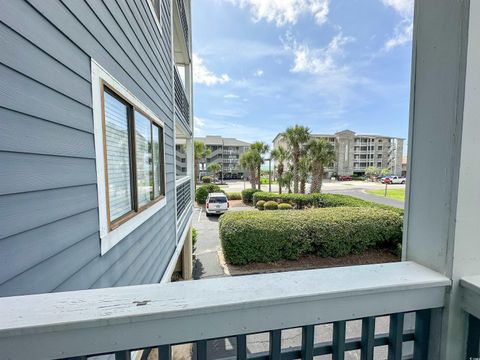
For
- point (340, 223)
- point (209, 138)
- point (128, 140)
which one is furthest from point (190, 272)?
point (209, 138)

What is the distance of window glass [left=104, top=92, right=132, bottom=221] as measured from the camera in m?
2.10

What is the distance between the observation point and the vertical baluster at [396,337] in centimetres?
80

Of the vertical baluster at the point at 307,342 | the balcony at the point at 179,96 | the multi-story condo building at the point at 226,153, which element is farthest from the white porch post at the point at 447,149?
the multi-story condo building at the point at 226,153

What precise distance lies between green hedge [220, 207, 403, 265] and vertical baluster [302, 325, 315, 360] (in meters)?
6.78

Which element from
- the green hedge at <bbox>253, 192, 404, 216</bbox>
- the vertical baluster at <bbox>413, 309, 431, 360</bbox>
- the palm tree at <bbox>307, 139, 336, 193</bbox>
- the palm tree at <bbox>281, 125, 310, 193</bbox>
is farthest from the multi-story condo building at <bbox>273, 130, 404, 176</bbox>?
the vertical baluster at <bbox>413, 309, 431, 360</bbox>

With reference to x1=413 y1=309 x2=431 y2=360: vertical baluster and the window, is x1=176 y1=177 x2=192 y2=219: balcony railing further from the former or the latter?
x1=413 y1=309 x2=431 y2=360: vertical baluster

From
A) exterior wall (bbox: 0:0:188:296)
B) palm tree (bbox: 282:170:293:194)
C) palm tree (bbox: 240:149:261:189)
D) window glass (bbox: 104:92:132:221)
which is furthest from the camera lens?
palm tree (bbox: 240:149:261:189)

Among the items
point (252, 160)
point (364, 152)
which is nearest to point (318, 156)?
point (252, 160)

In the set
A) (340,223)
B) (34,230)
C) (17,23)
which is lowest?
(340,223)

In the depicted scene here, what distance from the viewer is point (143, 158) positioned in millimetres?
3068

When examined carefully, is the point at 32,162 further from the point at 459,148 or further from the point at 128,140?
the point at 459,148

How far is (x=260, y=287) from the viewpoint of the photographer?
717 millimetres

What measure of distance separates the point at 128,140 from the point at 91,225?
3.93ft

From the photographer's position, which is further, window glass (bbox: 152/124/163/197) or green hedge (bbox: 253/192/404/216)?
green hedge (bbox: 253/192/404/216)
